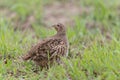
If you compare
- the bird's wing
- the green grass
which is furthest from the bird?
the green grass

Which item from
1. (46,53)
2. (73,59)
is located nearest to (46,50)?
(46,53)

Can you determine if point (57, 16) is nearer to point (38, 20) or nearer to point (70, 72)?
point (38, 20)

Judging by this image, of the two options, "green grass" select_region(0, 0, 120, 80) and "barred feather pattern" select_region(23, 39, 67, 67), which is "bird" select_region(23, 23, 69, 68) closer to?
"barred feather pattern" select_region(23, 39, 67, 67)

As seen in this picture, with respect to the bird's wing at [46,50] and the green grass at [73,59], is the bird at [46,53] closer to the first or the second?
the bird's wing at [46,50]

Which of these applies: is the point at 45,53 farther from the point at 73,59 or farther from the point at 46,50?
the point at 73,59

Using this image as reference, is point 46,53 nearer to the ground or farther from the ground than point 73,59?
farther from the ground

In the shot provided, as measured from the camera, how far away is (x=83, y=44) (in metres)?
7.78

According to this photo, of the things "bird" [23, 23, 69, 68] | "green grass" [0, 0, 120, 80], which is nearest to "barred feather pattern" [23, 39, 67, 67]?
"bird" [23, 23, 69, 68]

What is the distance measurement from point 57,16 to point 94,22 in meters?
0.96

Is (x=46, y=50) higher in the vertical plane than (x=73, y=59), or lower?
higher

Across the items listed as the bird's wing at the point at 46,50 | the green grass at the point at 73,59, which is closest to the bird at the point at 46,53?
the bird's wing at the point at 46,50

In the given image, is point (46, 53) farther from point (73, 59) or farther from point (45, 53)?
point (73, 59)

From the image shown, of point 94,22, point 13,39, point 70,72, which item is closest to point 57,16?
point 94,22

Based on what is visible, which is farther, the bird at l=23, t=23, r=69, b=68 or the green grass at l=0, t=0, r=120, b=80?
the bird at l=23, t=23, r=69, b=68
